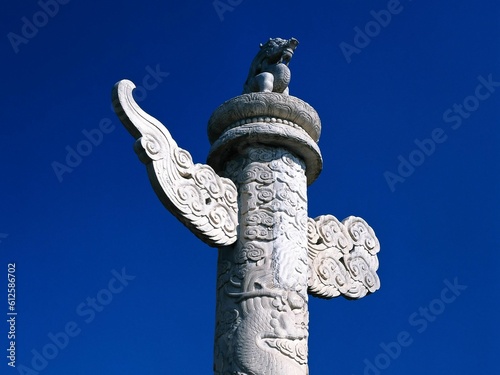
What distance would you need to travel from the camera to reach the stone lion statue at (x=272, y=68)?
5.85 m

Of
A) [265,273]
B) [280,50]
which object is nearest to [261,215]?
[265,273]

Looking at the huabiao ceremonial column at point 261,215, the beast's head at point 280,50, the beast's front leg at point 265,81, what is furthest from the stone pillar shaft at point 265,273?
the beast's head at point 280,50

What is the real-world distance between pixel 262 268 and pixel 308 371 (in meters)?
0.83

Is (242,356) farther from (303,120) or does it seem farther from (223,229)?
(303,120)

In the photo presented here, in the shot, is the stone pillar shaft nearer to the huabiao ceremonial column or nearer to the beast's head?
the huabiao ceremonial column

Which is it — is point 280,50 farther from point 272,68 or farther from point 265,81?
point 265,81

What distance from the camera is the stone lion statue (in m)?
5.85

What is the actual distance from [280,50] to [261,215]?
162 cm

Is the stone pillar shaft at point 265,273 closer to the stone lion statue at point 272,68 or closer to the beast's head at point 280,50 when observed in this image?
the stone lion statue at point 272,68

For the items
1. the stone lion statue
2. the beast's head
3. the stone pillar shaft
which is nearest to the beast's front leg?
the stone lion statue

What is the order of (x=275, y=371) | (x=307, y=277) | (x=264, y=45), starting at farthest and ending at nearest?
(x=264, y=45), (x=307, y=277), (x=275, y=371)

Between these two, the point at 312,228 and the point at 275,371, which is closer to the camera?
the point at 275,371

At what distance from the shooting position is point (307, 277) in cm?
538

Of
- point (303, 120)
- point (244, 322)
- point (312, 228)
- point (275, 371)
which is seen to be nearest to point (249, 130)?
point (303, 120)
